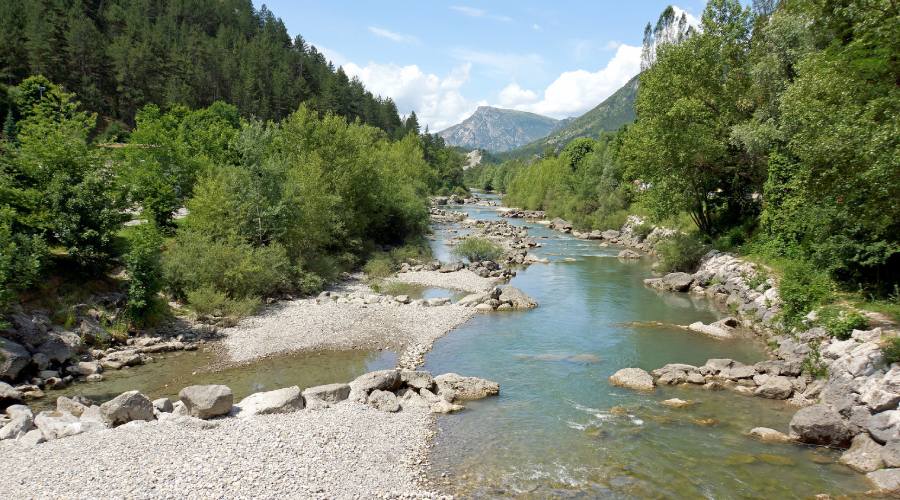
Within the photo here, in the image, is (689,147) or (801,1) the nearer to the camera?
(801,1)

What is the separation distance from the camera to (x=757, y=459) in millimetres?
14672

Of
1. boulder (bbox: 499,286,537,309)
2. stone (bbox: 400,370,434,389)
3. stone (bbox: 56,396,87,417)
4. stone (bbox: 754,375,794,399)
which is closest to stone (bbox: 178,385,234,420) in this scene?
stone (bbox: 56,396,87,417)

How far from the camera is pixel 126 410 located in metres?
14.9

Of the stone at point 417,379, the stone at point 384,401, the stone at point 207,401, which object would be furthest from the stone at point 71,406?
the stone at point 417,379

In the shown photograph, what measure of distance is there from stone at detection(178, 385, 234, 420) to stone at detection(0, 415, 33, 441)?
12.2 ft

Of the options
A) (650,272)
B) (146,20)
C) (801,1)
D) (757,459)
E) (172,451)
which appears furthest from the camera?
(146,20)

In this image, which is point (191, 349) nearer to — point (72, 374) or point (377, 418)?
point (72, 374)

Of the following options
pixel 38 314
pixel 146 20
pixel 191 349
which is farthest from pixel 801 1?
pixel 146 20

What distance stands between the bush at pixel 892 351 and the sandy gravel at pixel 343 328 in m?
15.8

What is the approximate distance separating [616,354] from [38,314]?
937 inches

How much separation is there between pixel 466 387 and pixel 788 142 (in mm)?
23548

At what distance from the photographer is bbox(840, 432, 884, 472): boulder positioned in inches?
543

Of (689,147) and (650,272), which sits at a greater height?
(689,147)

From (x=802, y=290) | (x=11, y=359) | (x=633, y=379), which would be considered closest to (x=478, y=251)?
(x=802, y=290)
